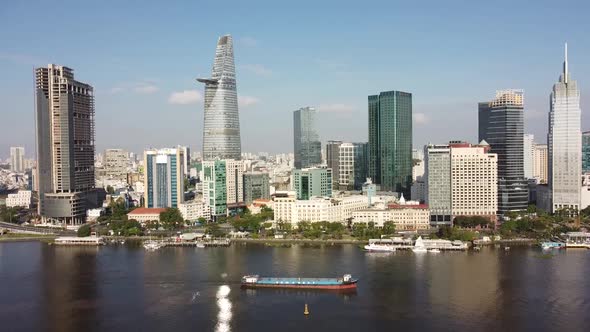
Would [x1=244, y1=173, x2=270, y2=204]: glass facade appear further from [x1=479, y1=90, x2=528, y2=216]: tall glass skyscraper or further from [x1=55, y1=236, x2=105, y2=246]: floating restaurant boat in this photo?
[x1=479, y1=90, x2=528, y2=216]: tall glass skyscraper

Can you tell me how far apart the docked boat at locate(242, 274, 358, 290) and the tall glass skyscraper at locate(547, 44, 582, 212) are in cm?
1629

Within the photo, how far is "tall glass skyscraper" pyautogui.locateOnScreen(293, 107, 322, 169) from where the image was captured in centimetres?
4828

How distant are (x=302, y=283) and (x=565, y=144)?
17672mm

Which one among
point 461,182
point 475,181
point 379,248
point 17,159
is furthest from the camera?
point 17,159

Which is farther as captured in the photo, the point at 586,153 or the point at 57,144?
the point at 586,153

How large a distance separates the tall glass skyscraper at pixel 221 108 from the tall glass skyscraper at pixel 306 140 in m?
11.8

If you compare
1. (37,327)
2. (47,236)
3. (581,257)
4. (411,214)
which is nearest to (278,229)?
(411,214)

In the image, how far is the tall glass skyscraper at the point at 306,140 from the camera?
48.3 metres

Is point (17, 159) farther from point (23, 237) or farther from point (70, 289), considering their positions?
point (70, 289)

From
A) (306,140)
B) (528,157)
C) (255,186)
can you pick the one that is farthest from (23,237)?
(528,157)

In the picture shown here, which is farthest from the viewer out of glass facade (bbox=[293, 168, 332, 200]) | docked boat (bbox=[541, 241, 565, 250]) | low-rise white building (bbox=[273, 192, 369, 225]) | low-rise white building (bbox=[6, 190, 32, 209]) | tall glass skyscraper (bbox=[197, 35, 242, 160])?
tall glass skyscraper (bbox=[197, 35, 242, 160])

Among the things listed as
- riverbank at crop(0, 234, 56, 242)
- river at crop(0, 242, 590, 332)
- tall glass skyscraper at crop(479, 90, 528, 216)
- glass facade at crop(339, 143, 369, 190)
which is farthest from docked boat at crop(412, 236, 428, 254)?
glass facade at crop(339, 143, 369, 190)

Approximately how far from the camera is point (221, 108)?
3694 cm

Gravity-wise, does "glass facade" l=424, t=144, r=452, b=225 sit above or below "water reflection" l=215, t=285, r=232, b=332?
above
